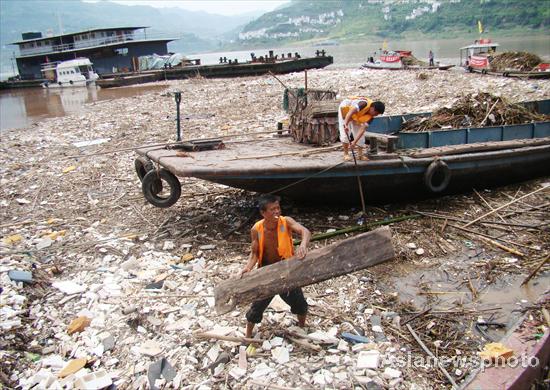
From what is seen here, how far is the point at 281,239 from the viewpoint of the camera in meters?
3.35

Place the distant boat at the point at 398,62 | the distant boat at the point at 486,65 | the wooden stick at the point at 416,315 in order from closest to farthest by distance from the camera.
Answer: the wooden stick at the point at 416,315
the distant boat at the point at 486,65
the distant boat at the point at 398,62

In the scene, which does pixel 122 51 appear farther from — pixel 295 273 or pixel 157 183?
pixel 295 273

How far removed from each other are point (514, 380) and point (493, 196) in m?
4.42

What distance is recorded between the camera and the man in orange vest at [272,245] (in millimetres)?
3254

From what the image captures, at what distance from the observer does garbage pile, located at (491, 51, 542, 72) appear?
18.6 metres

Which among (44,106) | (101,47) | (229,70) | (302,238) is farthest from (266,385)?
(101,47)

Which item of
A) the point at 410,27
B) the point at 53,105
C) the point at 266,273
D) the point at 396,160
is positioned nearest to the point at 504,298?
the point at 396,160

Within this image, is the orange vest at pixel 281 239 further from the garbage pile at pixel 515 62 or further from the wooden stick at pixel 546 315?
the garbage pile at pixel 515 62

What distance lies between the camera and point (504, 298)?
4.18 meters

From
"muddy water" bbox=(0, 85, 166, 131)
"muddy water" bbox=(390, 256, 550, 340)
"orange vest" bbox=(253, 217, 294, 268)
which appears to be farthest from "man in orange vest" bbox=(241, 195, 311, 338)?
"muddy water" bbox=(0, 85, 166, 131)

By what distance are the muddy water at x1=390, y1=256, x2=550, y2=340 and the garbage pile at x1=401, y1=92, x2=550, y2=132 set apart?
3.51 meters

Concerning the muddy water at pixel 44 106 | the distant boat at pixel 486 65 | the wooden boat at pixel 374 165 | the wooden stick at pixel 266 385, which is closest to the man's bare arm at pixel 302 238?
the wooden stick at pixel 266 385

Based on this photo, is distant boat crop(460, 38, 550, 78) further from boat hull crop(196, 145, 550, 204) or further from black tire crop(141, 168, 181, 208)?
black tire crop(141, 168, 181, 208)

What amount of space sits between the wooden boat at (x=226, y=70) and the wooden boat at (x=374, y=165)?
26548 millimetres
